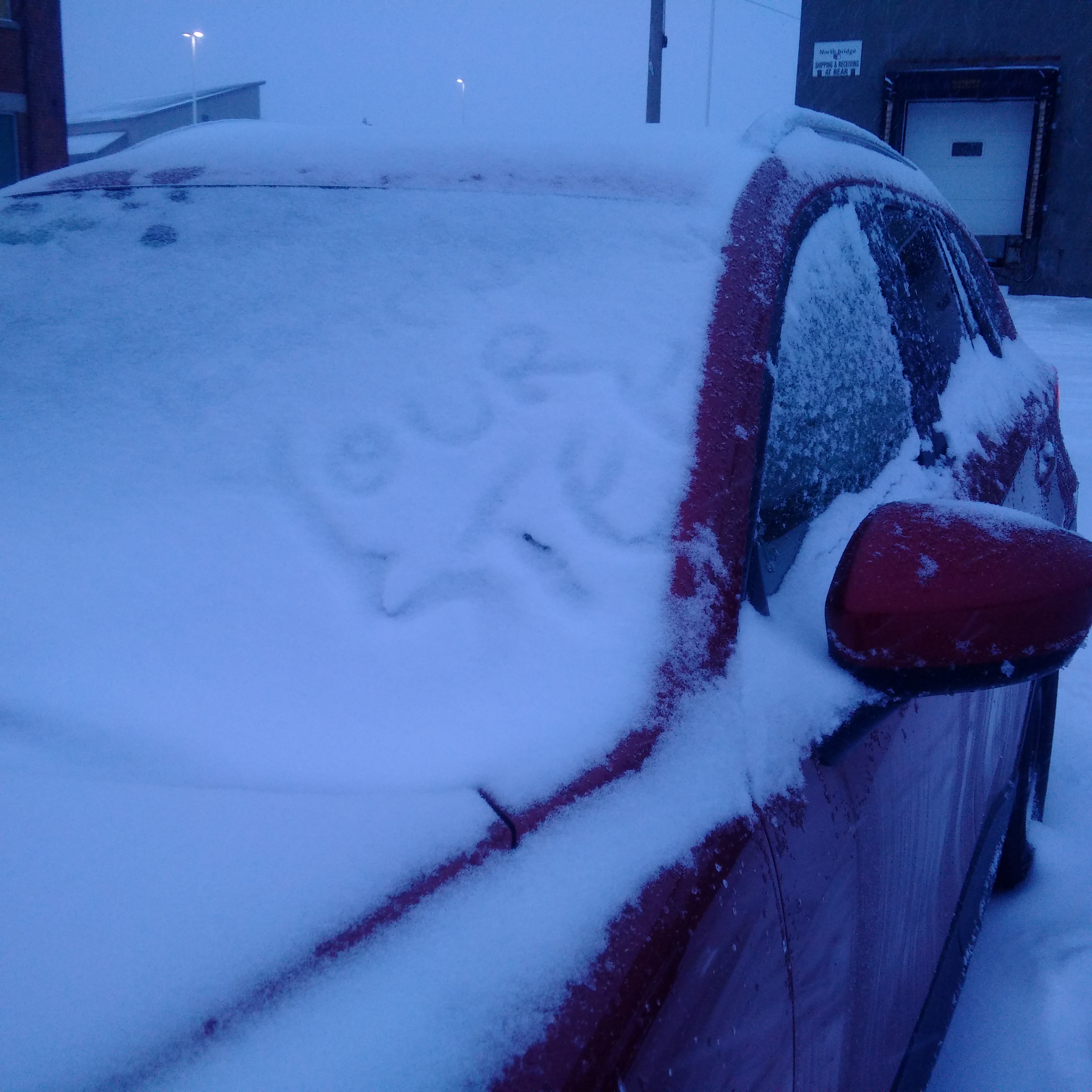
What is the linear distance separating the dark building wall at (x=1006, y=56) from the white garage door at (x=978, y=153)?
0.51 m

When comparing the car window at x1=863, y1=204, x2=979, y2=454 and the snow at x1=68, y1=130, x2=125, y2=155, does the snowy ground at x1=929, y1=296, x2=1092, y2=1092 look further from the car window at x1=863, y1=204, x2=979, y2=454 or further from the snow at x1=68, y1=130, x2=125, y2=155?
the snow at x1=68, y1=130, x2=125, y2=155

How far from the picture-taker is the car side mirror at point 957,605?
106 centimetres

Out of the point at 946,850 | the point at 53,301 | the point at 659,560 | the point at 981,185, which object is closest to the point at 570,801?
the point at 659,560

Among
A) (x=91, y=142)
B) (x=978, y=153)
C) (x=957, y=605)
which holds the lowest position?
(x=957, y=605)

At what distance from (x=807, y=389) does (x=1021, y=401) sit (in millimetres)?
1267

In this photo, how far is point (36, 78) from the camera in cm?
1692

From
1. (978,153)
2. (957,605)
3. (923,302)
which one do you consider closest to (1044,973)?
(923,302)

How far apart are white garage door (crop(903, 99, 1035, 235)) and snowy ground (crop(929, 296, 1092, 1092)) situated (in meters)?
17.3

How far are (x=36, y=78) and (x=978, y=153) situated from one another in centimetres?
1627

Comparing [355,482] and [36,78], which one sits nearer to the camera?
[355,482]

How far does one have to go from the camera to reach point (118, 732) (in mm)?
1056

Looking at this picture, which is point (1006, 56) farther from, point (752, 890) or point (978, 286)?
point (752, 890)

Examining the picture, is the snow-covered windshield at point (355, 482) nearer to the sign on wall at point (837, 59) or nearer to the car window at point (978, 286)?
the car window at point (978, 286)

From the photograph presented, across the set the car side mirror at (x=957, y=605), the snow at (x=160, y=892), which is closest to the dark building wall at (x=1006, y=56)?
the car side mirror at (x=957, y=605)
